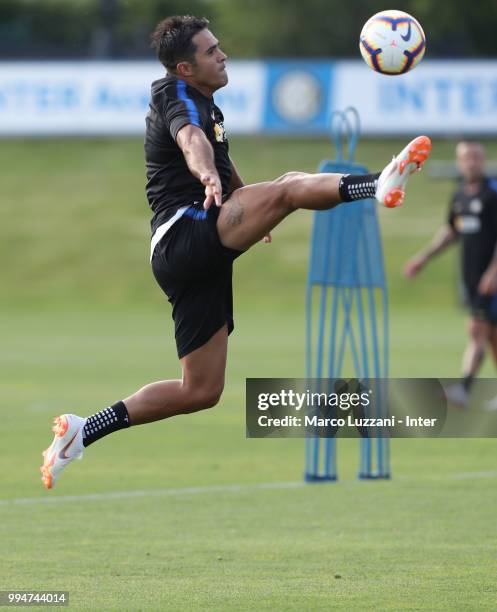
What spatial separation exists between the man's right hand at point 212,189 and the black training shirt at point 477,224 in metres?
8.61

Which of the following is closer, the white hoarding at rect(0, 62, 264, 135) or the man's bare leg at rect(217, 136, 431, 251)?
the man's bare leg at rect(217, 136, 431, 251)

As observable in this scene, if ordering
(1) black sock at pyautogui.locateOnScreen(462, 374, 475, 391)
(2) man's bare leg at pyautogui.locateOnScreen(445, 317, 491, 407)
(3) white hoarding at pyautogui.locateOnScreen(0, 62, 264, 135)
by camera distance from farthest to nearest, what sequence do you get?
1. (3) white hoarding at pyautogui.locateOnScreen(0, 62, 264, 135)
2. (2) man's bare leg at pyautogui.locateOnScreen(445, 317, 491, 407)
3. (1) black sock at pyautogui.locateOnScreen(462, 374, 475, 391)

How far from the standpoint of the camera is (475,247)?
15594 mm

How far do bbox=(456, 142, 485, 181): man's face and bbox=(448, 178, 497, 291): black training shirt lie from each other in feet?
0.67

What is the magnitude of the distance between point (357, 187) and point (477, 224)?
27.8ft

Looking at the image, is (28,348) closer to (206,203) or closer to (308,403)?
(308,403)

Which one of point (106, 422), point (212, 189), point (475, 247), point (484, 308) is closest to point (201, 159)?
point (212, 189)

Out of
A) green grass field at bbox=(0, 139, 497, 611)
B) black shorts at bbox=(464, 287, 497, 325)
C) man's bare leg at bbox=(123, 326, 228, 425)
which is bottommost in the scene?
green grass field at bbox=(0, 139, 497, 611)

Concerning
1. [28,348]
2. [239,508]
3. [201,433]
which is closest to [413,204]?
[28,348]

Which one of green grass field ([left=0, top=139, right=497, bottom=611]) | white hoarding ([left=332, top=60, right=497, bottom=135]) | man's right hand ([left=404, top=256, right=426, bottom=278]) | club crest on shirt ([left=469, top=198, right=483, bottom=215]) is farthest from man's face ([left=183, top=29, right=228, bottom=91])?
white hoarding ([left=332, top=60, right=497, bottom=135])

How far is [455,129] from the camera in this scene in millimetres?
35281

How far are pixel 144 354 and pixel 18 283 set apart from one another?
39.4 feet

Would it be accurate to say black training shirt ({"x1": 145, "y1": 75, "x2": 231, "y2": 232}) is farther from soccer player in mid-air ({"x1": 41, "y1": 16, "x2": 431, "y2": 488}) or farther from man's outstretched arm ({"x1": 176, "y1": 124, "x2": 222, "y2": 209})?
man's outstretched arm ({"x1": 176, "y1": 124, "x2": 222, "y2": 209})

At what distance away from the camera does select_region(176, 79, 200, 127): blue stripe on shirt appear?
7.77 metres
